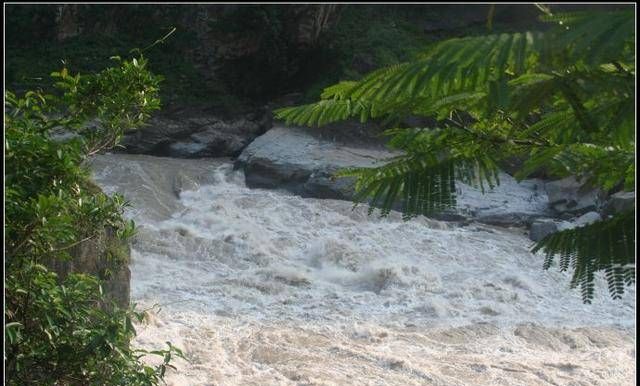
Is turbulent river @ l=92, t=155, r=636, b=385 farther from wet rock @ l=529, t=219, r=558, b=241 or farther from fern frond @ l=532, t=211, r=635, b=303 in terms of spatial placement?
fern frond @ l=532, t=211, r=635, b=303

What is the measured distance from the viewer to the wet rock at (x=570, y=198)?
34.9 feet

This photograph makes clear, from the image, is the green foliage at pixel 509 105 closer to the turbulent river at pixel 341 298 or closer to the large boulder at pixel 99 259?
the large boulder at pixel 99 259

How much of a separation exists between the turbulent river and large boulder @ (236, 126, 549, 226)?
350 mm

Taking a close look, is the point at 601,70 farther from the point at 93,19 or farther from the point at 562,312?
the point at 93,19

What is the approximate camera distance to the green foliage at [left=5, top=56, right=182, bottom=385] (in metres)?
3.18

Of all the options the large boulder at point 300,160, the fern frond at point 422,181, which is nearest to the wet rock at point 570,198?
the large boulder at point 300,160

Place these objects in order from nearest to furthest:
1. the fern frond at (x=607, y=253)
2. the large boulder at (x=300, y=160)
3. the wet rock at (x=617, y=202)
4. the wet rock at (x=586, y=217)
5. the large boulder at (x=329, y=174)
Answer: the fern frond at (x=607, y=253), the wet rock at (x=617, y=202), the wet rock at (x=586, y=217), the large boulder at (x=329, y=174), the large boulder at (x=300, y=160)

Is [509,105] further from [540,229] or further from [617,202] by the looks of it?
[540,229]

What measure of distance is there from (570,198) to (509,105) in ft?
31.1

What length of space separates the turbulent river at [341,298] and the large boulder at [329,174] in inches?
13.8

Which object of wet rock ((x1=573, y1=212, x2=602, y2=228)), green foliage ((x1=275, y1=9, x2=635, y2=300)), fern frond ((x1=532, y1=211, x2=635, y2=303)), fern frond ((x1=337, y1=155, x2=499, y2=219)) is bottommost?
wet rock ((x1=573, y1=212, x2=602, y2=228))

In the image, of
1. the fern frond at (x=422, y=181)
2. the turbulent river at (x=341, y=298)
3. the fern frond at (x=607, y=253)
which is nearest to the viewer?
the fern frond at (x=607, y=253)

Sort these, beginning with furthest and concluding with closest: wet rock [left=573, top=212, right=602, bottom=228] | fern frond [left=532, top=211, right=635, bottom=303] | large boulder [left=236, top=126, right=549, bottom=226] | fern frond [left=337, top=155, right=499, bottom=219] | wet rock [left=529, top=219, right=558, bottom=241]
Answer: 1. large boulder [left=236, top=126, right=549, bottom=226]
2. wet rock [left=573, top=212, right=602, bottom=228]
3. wet rock [left=529, top=219, right=558, bottom=241]
4. fern frond [left=337, top=155, right=499, bottom=219]
5. fern frond [left=532, top=211, right=635, bottom=303]

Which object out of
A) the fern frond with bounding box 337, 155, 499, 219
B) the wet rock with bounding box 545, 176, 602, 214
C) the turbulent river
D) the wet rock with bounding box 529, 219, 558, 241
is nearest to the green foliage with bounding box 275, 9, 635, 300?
the fern frond with bounding box 337, 155, 499, 219
